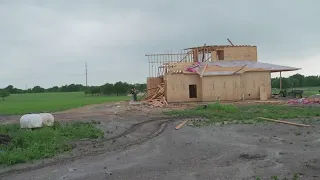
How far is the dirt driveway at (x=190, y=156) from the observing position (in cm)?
930

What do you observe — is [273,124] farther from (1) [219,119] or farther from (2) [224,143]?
(2) [224,143]

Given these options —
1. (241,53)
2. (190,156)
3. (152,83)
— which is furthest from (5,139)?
(241,53)

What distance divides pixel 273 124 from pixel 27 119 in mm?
10422

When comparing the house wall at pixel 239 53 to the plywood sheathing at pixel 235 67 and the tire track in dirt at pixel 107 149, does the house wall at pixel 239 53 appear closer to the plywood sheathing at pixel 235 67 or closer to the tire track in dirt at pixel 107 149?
the plywood sheathing at pixel 235 67

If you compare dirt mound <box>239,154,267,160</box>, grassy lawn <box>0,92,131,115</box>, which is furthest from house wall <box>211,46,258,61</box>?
dirt mound <box>239,154,267,160</box>

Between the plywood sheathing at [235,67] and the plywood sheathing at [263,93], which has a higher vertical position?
the plywood sheathing at [235,67]

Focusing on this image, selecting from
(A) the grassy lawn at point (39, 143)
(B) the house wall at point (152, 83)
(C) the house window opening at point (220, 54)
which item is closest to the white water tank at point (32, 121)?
(A) the grassy lawn at point (39, 143)

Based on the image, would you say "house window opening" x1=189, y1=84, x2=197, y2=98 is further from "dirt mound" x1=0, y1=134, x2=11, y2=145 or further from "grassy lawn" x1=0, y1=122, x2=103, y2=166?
"dirt mound" x1=0, y1=134, x2=11, y2=145

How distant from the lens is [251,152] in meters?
11.7

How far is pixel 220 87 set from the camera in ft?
121

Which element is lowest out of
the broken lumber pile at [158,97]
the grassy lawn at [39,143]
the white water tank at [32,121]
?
the grassy lawn at [39,143]

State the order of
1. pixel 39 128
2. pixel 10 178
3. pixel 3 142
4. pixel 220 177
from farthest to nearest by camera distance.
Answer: pixel 39 128, pixel 3 142, pixel 10 178, pixel 220 177

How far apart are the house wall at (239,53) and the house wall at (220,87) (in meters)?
5.11

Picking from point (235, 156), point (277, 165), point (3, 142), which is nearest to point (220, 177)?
point (277, 165)
